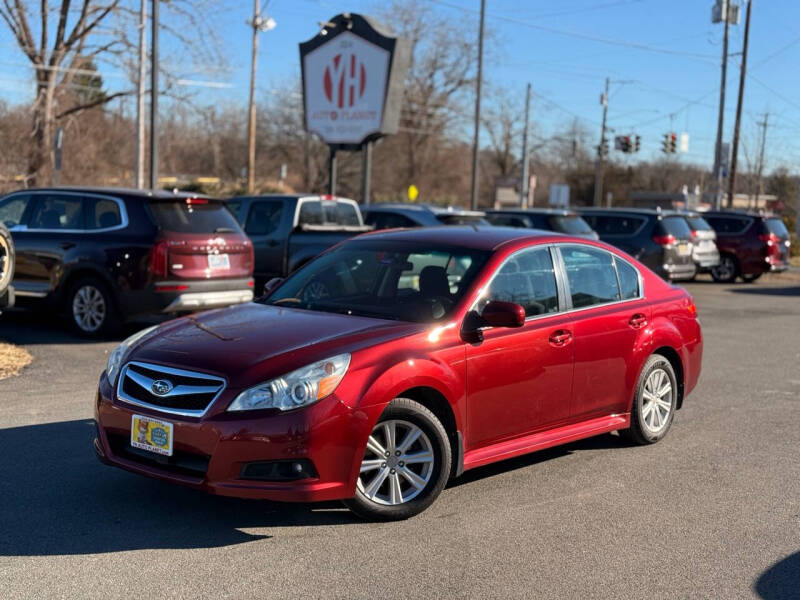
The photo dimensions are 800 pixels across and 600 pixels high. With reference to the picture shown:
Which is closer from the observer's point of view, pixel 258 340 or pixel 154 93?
pixel 258 340

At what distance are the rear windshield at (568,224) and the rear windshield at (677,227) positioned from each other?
2188mm

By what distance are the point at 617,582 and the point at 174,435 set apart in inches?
88.3

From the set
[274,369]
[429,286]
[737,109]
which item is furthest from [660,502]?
[737,109]

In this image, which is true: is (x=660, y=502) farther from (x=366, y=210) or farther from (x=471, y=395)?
(x=366, y=210)

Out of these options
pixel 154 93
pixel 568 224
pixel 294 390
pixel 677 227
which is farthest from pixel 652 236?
pixel 294 390

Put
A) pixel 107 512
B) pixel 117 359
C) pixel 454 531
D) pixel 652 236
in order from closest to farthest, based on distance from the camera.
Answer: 1. pixel 454 531
2. pixel 107 512
3. pixel 117 359
4. pixel 652 236

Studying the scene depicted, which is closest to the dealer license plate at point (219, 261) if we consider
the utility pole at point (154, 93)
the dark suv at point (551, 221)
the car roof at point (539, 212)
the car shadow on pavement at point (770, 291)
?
the dark suv at point (551, 221)

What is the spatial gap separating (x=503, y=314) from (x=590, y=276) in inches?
56.1

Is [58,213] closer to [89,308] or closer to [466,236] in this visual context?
[89,308]

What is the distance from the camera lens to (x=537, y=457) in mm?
6668

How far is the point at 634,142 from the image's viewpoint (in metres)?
53.4

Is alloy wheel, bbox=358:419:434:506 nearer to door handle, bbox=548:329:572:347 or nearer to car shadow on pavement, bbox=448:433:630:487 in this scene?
car shadow on pavement, bbox=448:433:630:487

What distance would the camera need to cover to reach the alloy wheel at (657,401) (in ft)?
23.0

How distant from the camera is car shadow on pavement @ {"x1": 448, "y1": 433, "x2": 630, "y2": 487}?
615cm
